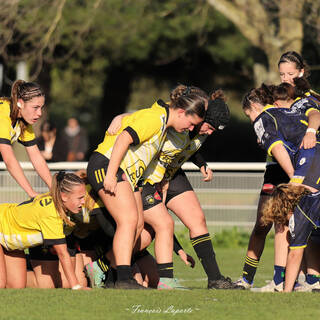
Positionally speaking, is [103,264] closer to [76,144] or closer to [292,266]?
[292,266]

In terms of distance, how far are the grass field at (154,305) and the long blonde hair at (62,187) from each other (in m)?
0.71

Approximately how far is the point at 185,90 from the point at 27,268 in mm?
2461

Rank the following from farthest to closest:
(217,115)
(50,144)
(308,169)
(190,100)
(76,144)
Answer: (76,144) < (50,144) < (217,115) < (308,169) < (190,100)

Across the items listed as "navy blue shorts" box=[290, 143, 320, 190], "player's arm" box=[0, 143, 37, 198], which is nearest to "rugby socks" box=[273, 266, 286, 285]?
"navy blue shorts" box=[290, 143, 320, 190]

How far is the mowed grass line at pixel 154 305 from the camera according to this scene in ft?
20.5

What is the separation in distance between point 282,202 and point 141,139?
135 cm

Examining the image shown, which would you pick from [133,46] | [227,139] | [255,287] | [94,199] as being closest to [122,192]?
[94,199]

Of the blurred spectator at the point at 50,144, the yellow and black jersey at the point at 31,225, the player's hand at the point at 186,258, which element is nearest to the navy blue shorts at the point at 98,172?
the yellow and black jersey at the point at 31,225

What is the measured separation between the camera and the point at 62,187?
7.61 metres

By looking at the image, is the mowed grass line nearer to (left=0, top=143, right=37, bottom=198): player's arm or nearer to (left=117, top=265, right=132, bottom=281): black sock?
(left=117, top=265, right=132, bottom=281): black sock

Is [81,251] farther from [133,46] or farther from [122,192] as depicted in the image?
[133,46]

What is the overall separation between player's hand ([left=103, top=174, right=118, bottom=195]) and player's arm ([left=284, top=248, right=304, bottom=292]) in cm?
164

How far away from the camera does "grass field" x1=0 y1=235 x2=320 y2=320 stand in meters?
6.26

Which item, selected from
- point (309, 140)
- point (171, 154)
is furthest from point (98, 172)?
point (309, 140)
